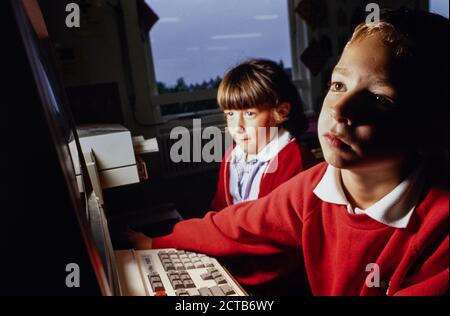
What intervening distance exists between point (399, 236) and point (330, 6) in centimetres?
45

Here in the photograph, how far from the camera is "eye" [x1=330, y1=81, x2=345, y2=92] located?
1.38ft

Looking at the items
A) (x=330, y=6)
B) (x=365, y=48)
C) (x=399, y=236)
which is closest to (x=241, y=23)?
(x=330, y=6)

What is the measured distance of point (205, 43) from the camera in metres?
0.71

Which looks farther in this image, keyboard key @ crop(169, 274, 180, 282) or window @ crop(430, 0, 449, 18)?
keyboard key @ crop(169, 274, 180, 282)

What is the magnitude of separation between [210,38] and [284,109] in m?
0.22

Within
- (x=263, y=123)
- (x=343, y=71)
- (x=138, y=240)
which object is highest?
(x=343, y=71)

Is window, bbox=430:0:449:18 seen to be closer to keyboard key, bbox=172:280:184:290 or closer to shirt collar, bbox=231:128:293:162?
shirt collar, bbox=231:128:293:162

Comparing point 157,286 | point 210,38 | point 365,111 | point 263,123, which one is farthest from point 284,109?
point 157,286

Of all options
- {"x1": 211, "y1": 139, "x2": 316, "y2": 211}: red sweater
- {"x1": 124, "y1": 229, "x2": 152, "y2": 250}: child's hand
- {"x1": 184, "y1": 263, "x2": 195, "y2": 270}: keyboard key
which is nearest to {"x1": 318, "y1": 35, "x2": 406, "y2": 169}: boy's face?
{"x1": 211, "y1": 139, "x2": 316, "y2": 211}: red sweater

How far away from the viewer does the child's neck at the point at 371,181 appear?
402 millimetres

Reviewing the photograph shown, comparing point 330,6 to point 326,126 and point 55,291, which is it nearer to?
point 326,126

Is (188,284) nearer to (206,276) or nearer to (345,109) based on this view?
(206,276)

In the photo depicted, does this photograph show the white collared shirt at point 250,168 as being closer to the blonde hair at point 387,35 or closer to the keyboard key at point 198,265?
the keyboard key at point 198,265

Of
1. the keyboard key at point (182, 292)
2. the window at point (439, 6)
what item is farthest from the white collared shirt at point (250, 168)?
the window at point (439, 6)
